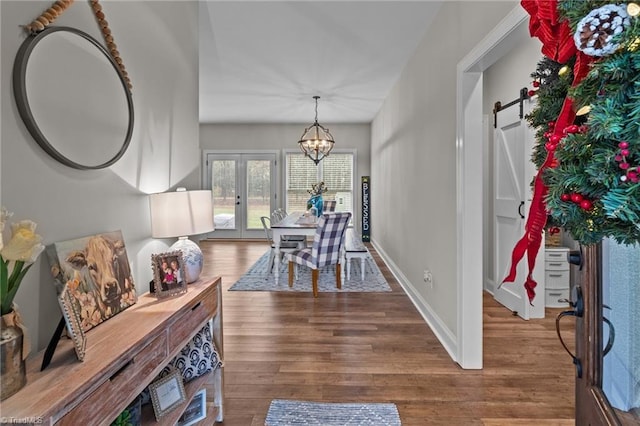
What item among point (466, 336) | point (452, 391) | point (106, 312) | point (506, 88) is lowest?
point (452, 391)

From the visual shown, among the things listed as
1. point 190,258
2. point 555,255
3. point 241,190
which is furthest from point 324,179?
point 190,258

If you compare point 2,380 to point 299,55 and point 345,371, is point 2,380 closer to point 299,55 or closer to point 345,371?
point 345,371

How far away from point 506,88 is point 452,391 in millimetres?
3256

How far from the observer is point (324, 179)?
26.5 ft

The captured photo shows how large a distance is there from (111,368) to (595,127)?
4.33 feet

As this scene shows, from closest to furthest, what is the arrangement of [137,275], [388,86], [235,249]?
1. [137,275]
2. [388,86]
3. [235,249]

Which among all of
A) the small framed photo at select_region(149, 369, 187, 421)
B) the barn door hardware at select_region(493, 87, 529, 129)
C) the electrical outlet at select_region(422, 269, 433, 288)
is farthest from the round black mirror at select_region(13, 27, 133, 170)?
the barn door hardware at select_region(493, 87, 529, 129)

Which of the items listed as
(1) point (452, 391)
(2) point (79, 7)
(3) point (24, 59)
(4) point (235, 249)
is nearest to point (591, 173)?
(3) point (24, 59)

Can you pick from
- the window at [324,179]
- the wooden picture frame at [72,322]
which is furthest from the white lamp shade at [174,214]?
the window at [324,179]

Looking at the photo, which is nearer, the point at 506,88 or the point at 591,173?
the point at 591,173

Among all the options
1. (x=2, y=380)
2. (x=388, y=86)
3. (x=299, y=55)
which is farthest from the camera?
(x=388, y=86)

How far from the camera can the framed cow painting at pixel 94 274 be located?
1.16 metres

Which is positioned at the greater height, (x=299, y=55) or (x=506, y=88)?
(x=299, y=55)

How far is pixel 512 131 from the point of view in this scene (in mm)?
3490
